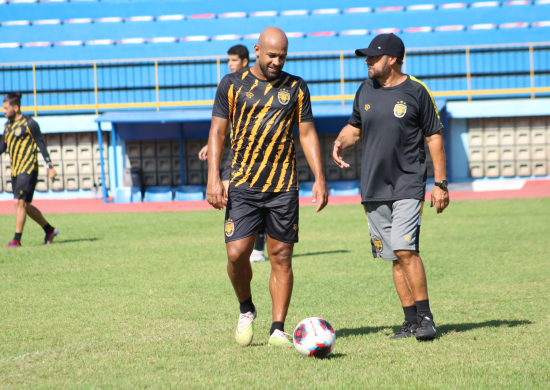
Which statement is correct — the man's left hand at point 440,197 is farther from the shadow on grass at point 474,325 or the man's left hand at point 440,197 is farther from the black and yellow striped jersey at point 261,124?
the black and yellow striped jersey at point 261,124

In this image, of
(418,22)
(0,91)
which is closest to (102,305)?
(0,91)

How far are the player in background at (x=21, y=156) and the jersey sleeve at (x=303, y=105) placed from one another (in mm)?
6702

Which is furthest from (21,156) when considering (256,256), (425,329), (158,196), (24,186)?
(158,196)

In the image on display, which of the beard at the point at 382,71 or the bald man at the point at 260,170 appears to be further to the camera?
the beard at the point at 382,71

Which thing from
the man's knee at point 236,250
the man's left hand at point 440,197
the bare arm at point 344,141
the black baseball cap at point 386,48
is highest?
the black baseball cap at point 386,48

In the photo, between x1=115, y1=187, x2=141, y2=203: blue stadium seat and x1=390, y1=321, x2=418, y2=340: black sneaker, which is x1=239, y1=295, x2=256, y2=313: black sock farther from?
x1=115, y1=187, x2=141, y2=203: blue stadium seat

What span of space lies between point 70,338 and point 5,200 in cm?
2143

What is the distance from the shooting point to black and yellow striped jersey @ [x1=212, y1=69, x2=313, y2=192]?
491 cm

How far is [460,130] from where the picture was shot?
2448 centimetres

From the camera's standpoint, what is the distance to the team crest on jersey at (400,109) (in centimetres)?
505

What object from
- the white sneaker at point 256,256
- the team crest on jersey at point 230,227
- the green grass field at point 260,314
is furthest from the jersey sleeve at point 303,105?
the white sneaker at point 256,256

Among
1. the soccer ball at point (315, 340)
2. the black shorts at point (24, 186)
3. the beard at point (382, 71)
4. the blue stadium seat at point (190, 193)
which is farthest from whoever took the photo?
the blue stadium seat at point (190, 193)

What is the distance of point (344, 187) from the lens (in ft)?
77.1

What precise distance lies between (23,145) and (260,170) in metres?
7.07
